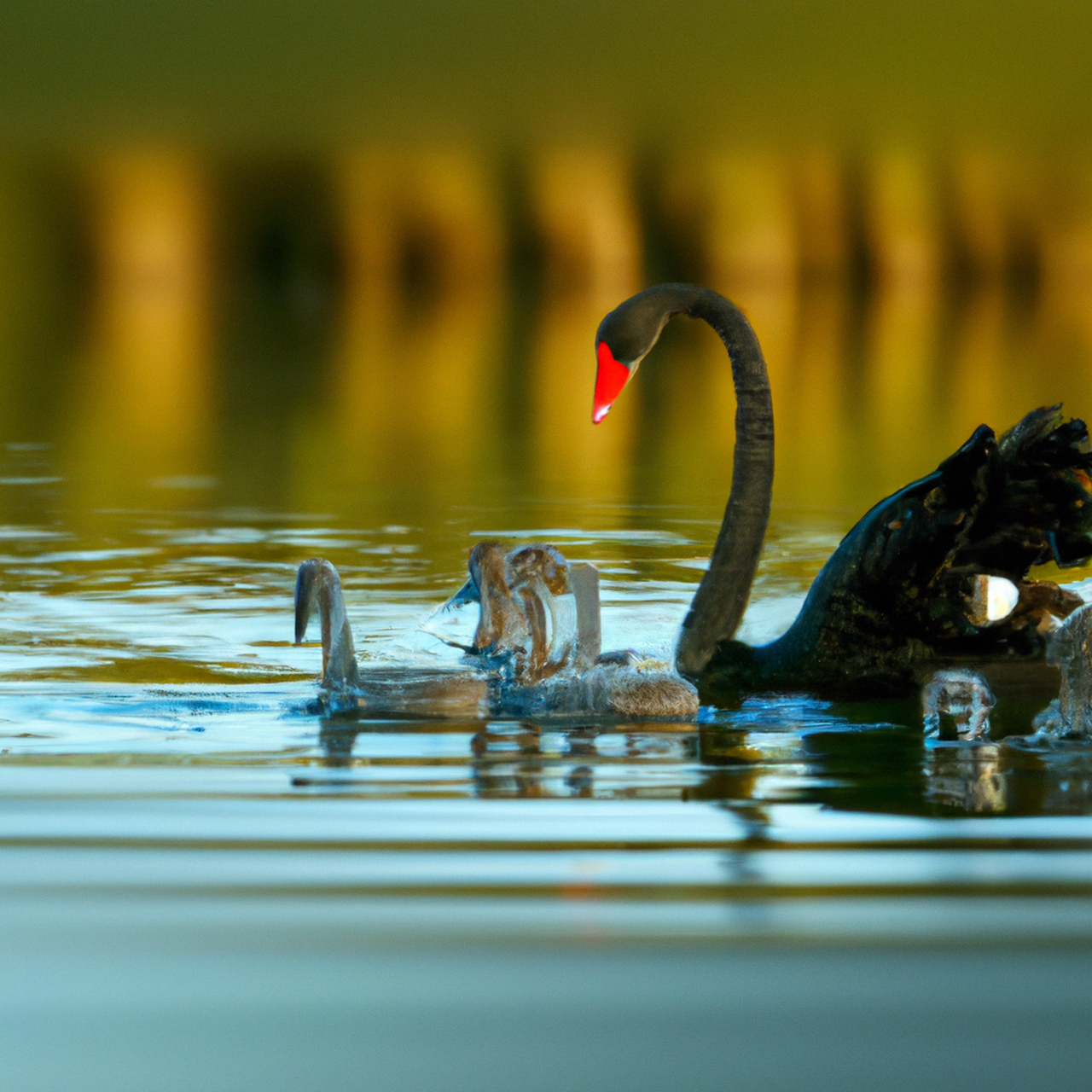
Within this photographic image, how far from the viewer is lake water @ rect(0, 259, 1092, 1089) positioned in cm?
209

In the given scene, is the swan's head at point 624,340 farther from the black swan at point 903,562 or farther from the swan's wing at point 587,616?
the swan's wing at point 587,616

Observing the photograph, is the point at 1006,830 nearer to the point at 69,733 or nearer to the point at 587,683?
the point at 587,683

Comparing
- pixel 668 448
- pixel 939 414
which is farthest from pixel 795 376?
pixel 668 448

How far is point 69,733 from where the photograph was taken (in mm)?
3803

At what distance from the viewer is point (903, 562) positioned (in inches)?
157

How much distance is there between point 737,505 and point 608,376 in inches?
16.7

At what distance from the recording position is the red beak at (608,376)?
4266mm

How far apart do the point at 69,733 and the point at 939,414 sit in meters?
10.5

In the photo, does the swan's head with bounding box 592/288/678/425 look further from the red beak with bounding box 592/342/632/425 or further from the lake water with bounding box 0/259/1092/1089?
the lake water with bounding box 0/259/1092/1089

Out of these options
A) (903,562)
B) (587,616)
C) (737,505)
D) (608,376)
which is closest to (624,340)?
(608,376)

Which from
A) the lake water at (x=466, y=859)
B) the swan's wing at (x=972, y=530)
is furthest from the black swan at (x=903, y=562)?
the lake water at (x=466, y=859)

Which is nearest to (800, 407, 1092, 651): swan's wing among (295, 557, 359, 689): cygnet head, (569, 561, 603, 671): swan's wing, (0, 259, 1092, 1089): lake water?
(0, 259, 1092, 1089): lake water

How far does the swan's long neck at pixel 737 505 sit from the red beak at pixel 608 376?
27 centimetres

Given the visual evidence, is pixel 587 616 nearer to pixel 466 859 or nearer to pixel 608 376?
pixel 608 376
